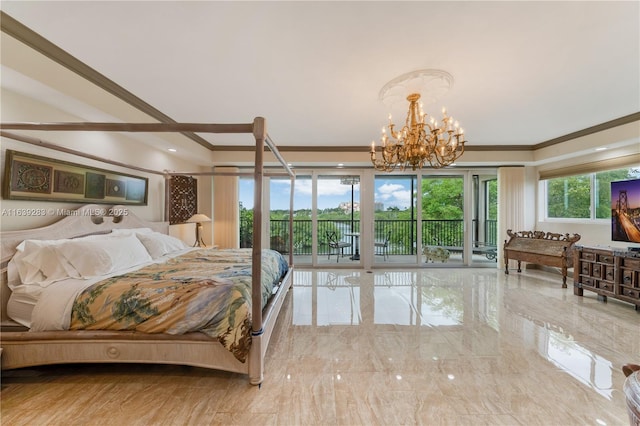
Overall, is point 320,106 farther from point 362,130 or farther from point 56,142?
point 56,142

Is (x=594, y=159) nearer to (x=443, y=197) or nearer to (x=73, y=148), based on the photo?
(x=443, y=197)

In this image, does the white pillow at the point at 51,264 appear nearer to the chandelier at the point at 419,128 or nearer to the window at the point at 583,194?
the chandelier at the point at 419,128

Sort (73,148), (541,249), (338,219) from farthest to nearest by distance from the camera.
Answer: (338,219) < (541,249) < (73,148)

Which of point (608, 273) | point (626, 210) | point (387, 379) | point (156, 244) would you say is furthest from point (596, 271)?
point (156, 244)

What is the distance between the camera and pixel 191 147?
4.19 metres

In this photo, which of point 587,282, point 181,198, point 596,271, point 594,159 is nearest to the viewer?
point 596,271

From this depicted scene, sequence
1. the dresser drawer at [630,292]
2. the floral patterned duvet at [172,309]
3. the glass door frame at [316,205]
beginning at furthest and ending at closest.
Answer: the glass door frame at [316,205], the dresser drawer at [630,292], the floral patterned duvet at [172,309]

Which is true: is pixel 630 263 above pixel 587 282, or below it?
above

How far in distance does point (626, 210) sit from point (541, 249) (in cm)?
138

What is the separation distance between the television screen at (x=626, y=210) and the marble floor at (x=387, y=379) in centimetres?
99

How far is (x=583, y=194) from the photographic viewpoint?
15.0ft

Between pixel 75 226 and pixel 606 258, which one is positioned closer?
pixel 75 226

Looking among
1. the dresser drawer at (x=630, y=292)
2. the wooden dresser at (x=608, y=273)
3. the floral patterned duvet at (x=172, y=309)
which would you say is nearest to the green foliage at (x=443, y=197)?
the wooden dresser at (x=608, y=273)

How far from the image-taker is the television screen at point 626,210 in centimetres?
327
